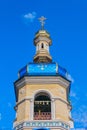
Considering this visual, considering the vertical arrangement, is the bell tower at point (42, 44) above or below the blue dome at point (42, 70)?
above

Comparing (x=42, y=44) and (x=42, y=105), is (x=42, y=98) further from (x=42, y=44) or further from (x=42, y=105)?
(x=42, y=44)

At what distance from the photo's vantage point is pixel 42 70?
2809cm

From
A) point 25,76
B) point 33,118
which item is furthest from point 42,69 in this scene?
point 33,118

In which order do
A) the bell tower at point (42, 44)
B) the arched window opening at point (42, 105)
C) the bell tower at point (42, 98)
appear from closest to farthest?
the bell tower at point (42, 98) < the arched window opening at point (42, 105) < the bell tower at point (42, 44)

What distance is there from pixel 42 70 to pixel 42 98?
1610 millimetres

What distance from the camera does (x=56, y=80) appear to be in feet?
91.0

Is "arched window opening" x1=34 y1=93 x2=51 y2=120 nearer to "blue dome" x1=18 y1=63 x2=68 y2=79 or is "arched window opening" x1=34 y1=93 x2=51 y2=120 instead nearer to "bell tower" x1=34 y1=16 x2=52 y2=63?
"blue dome" x1=18 y1=63 x2=68 y2=79

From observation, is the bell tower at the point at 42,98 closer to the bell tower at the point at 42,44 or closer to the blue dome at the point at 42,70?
the blue dome at the point at 42,70

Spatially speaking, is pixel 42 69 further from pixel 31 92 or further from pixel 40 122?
pixel 40 122

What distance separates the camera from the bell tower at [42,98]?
86.4ft

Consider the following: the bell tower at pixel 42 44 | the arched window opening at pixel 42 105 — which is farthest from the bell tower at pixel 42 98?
the bell tower at pixel 42 44

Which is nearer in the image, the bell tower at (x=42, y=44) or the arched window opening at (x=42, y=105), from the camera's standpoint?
the arched window opening at (x=42, y=105)

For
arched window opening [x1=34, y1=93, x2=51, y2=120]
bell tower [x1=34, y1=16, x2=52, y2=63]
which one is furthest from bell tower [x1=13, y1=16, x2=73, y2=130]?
bell tower [x1=34, y1=16, x2=52, y2=63]

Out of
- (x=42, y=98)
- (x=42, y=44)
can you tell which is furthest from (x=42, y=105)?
(x=42, y=44)
